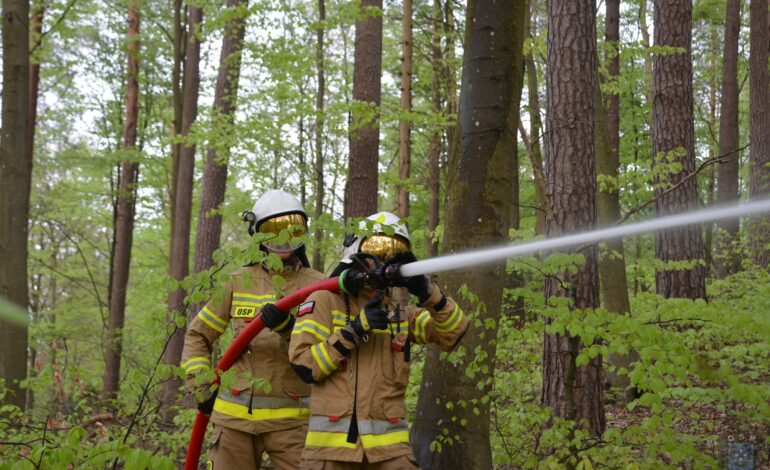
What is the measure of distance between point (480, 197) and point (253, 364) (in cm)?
177

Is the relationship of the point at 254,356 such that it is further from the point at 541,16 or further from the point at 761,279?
the point at 541,16

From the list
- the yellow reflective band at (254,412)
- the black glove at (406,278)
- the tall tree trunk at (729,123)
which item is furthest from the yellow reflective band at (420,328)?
the tall tree trunk at (729,123)

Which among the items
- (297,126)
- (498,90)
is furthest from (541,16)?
(498,90)

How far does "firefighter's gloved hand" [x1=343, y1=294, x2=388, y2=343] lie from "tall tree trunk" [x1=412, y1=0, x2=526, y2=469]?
1.03m

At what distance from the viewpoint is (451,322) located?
3.56 meters

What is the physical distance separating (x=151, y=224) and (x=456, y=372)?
16295 millimetres

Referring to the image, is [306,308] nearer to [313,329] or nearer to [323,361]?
[313,329]

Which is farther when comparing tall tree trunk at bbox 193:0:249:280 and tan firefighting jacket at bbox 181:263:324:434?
tall tree trunk at bbox 193:0:249:280

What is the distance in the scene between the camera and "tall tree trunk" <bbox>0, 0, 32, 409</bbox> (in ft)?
26.5

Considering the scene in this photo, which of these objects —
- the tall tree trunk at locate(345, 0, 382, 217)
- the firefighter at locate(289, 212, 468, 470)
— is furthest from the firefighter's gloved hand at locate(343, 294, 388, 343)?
the tall tree trunk at locate(345, 0, 382, 217)

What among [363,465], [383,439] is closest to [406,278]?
[383,439]

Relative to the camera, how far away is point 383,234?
3.58 metres

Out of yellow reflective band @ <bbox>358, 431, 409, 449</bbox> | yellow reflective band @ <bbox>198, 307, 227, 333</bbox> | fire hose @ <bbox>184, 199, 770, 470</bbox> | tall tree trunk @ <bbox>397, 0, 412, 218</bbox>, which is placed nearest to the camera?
fire hose @ <bbox>184, 199, 770, 470</bbox>

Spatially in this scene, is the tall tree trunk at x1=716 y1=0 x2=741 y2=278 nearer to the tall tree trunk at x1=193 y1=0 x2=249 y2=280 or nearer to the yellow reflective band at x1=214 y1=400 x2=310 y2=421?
the tall tree trunk at x1=193 y1=0 x2=249 y2=280
